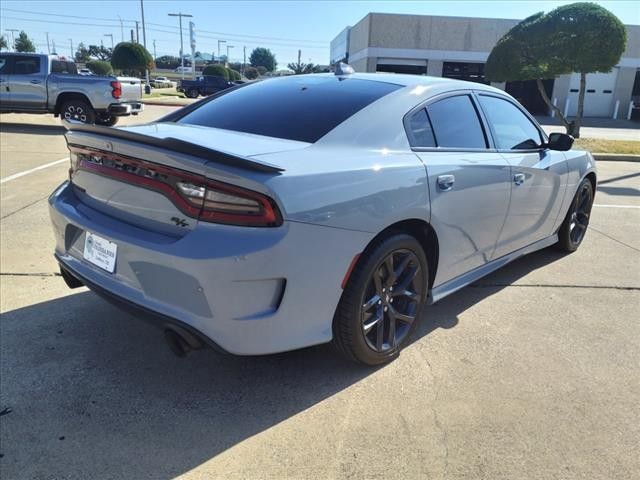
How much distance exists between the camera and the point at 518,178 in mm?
3762

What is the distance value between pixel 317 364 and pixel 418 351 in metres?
0.64

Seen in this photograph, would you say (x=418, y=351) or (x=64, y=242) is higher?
(x=64, y=242)

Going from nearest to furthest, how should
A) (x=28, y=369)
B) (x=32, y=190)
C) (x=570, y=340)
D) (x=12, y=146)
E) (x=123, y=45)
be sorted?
(x=28, y=369)
(x=570, y=340)
(x=32, y=190)
(x=12, y=146)
(x=123, y=45)

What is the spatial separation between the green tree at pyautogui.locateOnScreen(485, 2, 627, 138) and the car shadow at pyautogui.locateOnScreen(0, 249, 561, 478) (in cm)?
1487

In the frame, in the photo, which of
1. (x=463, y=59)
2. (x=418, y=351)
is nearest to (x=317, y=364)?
(x=418, y=351)

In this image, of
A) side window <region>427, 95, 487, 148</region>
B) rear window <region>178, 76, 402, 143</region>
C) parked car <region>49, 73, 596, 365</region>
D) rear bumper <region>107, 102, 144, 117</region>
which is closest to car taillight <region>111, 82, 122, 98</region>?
rear bumper <region>107, 102, 144, 117</region>

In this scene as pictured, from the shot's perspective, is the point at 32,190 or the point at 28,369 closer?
the point at 28,369

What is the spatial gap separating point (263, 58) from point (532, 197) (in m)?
141

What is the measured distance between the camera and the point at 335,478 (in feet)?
7.29

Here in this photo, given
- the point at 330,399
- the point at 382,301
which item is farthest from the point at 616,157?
the point at 330,399

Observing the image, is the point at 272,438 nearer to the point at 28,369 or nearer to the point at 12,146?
the point at 28,369

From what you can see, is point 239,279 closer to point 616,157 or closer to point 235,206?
point 235,206

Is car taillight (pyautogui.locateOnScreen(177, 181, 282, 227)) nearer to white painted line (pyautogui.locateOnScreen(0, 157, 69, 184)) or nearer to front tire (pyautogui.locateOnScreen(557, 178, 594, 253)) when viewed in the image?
front tire (pyautogui.locateOnScreen(557, 178, 594, 253))

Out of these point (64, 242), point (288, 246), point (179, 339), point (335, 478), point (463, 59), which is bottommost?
point (335, 478)
